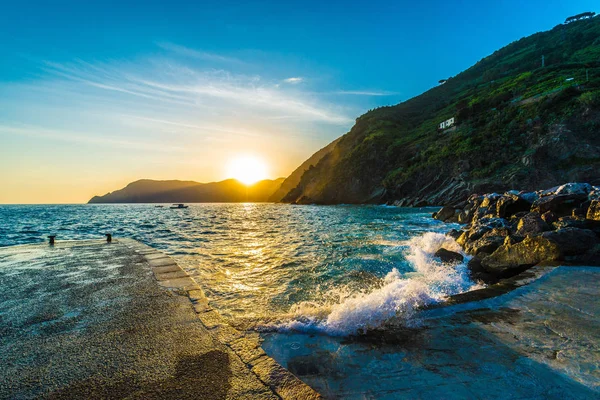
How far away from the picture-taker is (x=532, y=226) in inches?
441

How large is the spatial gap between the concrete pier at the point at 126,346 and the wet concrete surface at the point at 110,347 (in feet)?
0.04

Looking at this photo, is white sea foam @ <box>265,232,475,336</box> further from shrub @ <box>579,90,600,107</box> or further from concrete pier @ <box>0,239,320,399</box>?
shrub @ <box>579,90,600,107</box>

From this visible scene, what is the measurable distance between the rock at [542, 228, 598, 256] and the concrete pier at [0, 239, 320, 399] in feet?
34.0

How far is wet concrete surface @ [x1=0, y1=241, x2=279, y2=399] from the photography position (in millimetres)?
3336

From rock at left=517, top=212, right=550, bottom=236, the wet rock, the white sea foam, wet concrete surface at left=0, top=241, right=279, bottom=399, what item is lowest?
the white sea foam

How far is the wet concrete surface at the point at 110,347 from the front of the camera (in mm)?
3336

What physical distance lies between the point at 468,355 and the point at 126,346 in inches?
208

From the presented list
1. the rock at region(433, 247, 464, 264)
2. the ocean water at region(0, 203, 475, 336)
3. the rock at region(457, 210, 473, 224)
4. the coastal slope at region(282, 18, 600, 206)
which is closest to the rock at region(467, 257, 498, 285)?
the ocean water at region(0, 203, 475, 336)

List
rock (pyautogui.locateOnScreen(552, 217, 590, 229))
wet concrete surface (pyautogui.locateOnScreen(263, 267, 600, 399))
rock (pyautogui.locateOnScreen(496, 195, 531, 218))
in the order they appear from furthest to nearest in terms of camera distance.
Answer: rock (pyautogui.locateOnScreen(496, 195, 531, 218)), rock (pyautogui.locateOnScreen(552, 217, 590, 229)), wet concrete surface (pyautogui.locateOnScreen(263, 267, 600, 399))

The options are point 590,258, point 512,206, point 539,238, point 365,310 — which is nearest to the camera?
point 365,310

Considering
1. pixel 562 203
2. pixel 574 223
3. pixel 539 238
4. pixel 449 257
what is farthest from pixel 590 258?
pixel 562 203

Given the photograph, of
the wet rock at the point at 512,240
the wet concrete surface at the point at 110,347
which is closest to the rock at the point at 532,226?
the wet rock at the point at 512,240

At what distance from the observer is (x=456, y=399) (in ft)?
10.3

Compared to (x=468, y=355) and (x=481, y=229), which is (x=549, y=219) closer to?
(x=481, y=229)
